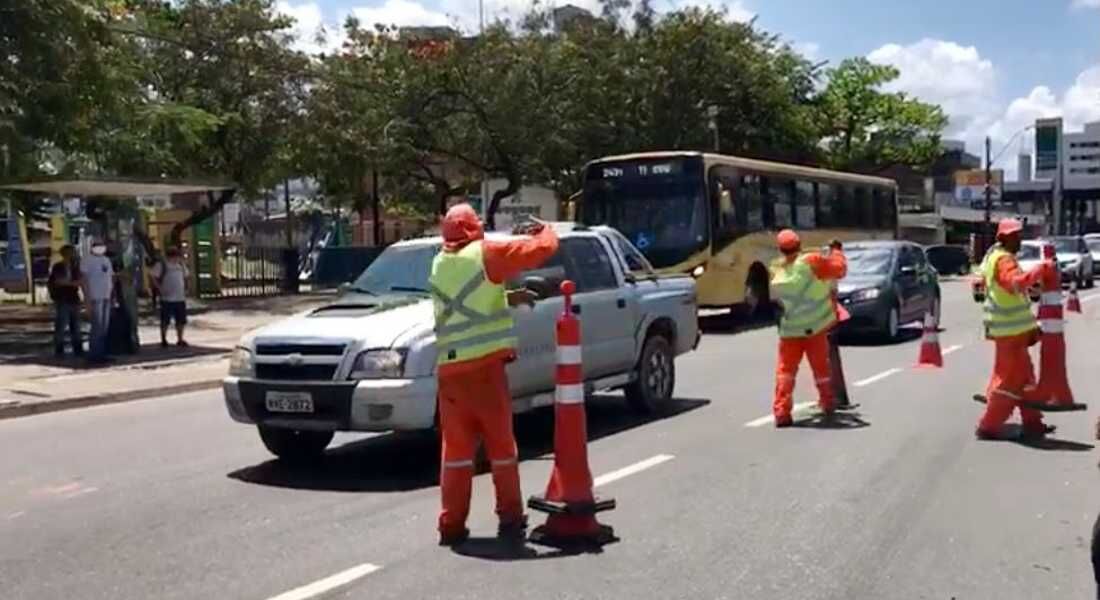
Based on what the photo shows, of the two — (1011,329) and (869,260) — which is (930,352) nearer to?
(869,260)

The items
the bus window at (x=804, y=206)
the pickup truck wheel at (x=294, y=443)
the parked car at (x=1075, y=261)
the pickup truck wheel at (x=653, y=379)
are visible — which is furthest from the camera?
the parked car at (x=1075, y=261)

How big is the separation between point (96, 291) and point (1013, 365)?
1261 cm

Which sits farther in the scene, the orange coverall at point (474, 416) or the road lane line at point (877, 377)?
the road lane line at point (877, 377)

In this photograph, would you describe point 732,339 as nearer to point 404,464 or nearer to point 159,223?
point 404,464

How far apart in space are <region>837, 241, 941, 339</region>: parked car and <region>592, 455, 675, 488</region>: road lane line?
33.1ft

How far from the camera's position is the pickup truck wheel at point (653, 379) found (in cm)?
1206

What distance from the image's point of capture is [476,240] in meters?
7.27

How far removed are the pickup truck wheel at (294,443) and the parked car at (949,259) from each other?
28.8m

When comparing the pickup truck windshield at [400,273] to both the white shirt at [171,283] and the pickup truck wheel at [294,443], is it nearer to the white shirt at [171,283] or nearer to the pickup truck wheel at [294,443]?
the pickup truck wheel at [294,443]

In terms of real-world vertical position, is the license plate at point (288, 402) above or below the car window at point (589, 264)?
below

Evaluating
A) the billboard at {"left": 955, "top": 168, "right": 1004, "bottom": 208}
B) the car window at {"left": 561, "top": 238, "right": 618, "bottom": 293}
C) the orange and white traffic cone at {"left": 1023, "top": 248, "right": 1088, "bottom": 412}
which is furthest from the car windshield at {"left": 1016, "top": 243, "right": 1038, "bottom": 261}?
the billboard at {"left": 955, "top": 168, "right": 1004, "bottom": 208}

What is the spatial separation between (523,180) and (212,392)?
2335 cm

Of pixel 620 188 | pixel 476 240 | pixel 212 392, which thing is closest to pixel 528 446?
pixel 476 240

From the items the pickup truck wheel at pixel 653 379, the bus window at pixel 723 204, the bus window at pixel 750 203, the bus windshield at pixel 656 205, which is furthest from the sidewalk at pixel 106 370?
the bus window at pixel 750 203
